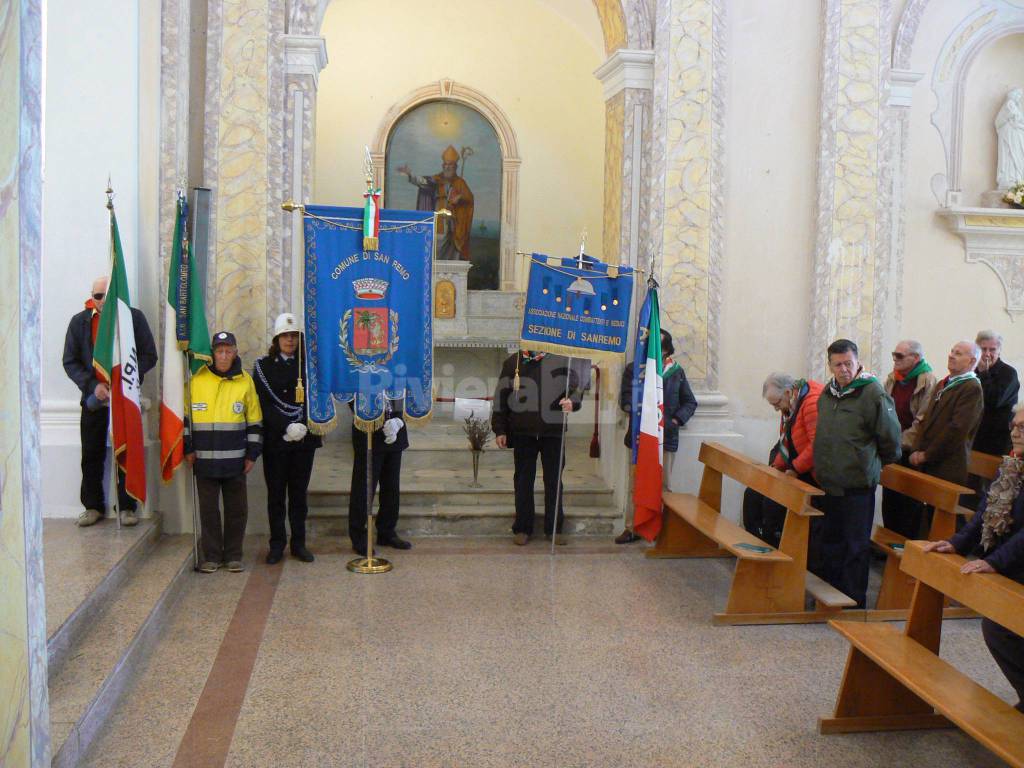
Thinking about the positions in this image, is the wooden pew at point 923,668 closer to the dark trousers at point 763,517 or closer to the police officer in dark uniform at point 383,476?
the dark trousers at point 763,517

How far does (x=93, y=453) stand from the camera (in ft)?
20.5

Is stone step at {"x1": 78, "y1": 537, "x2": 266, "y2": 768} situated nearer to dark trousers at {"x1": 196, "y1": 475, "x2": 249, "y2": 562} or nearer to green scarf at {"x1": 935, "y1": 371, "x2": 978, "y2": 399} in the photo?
dark trousers at {"x1": 196, "y1": 475, "x2": 249, "y2": 562}

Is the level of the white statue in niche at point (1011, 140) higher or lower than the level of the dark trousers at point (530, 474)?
higher

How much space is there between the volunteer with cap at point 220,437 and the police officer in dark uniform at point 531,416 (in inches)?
70.8

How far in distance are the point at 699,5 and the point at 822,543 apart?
4.19 metres

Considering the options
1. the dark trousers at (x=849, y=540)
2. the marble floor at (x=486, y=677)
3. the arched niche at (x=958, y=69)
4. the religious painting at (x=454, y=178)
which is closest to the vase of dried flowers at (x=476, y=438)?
the marble floor at (x=486, y=677)

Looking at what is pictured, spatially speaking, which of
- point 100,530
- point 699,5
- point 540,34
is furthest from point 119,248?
point 540,34

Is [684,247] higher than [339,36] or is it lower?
lower

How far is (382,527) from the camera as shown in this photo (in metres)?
6.92

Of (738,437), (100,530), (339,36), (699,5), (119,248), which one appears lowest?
(100,530)

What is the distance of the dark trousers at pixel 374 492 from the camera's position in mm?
6660

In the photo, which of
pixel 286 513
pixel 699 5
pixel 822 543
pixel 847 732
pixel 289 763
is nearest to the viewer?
pixel 289 763

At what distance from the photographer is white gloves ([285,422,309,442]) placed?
6207 mm

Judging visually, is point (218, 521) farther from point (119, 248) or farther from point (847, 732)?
point (847, 732)
